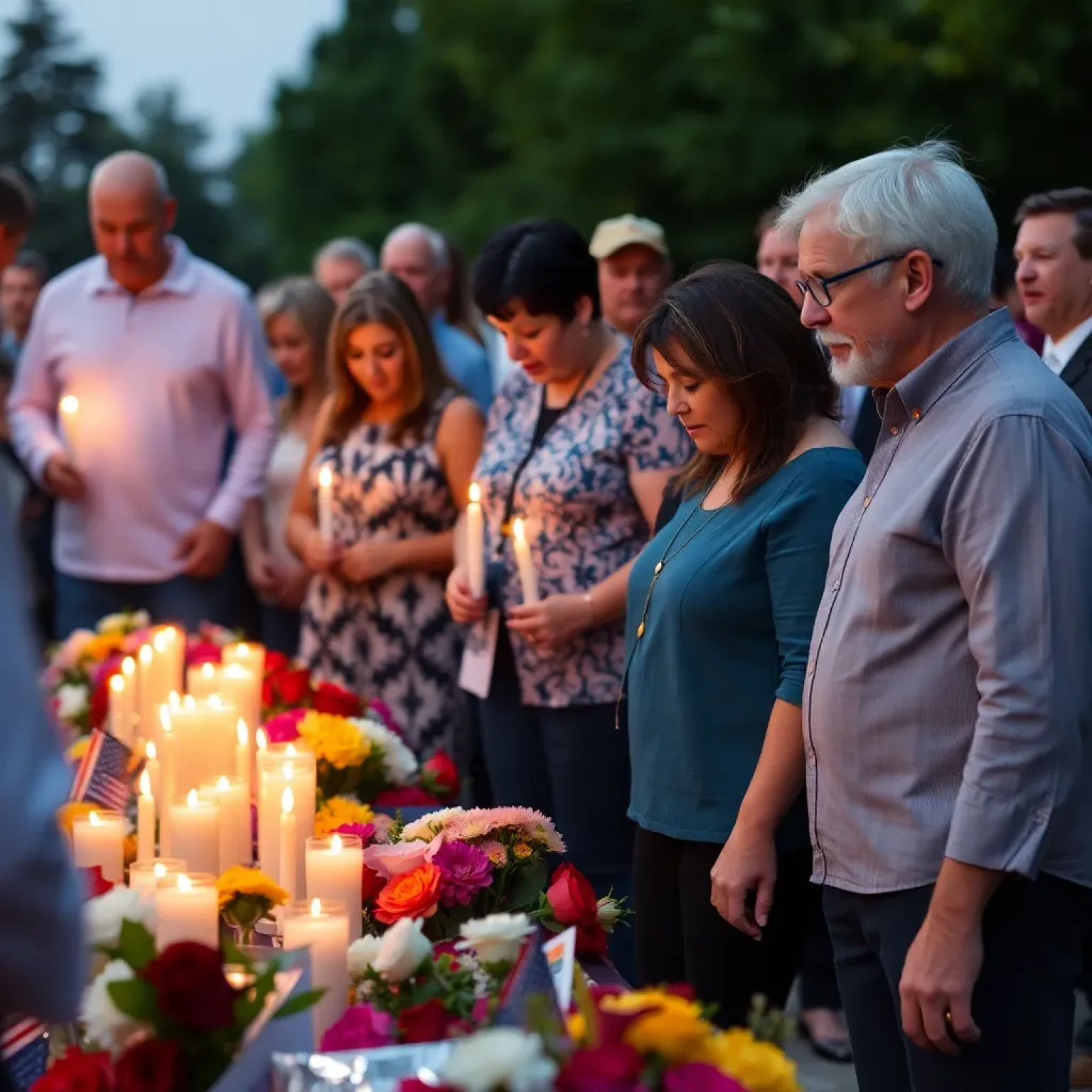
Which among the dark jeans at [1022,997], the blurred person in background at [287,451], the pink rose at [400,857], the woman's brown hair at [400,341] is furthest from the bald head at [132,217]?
the dark jeans at [1022,997]

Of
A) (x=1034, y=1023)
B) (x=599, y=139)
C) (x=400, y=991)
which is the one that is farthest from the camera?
(x=599, y=139)

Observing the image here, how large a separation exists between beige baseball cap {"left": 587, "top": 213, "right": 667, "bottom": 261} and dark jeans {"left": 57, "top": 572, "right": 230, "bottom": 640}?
6.31ft

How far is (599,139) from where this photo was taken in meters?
18.5

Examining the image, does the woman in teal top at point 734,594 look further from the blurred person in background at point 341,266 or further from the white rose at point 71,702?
the blurred person in background at point 341,266

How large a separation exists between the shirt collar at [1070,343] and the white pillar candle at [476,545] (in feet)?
5.24

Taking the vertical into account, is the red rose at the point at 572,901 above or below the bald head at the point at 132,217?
below

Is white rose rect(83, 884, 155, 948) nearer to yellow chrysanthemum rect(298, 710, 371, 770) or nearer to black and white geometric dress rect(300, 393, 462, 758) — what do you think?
yellow chrysanthemum rect(298, 710, 371, 770)

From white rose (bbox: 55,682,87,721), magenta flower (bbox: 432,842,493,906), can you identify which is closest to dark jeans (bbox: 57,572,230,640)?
white rose (bbox: 55,682,87,721)

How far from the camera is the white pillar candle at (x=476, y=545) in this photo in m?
4.30

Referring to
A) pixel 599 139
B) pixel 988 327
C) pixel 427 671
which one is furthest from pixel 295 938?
pixel 599 139

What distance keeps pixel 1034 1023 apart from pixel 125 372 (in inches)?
189

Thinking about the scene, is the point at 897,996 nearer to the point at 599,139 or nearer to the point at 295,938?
the point at 295,938

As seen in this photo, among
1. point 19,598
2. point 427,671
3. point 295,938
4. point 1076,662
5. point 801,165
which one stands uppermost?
point 801,165

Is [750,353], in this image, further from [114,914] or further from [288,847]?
[114,914]
